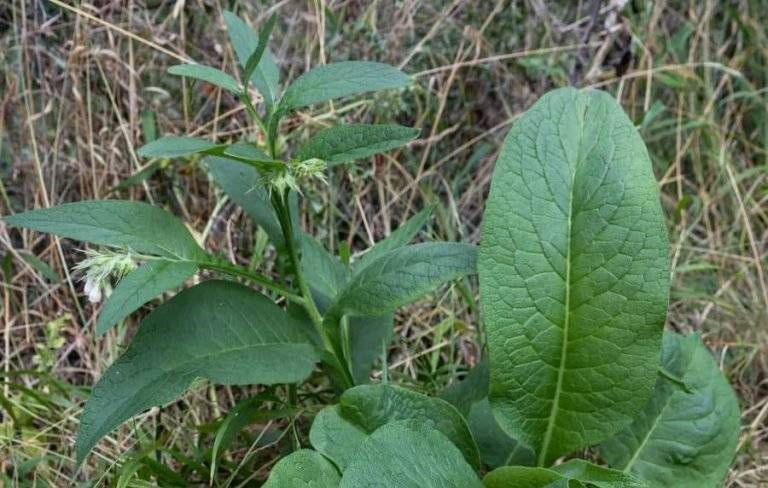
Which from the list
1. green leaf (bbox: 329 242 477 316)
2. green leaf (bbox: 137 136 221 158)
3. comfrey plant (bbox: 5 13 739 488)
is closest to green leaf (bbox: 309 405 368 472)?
comfrey plant (bbox: 5 13 739 488)

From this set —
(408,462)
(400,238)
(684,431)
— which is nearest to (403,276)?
(400,238)

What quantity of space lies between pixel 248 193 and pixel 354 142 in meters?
0.27

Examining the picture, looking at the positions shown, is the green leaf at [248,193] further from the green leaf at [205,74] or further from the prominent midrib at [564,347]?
the prominent midrib at [564,347]

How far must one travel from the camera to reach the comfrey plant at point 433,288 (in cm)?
128

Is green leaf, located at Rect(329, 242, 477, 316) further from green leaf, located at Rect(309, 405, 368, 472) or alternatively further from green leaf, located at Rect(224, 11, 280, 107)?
green leaf, located at Rect(224, 11, 280, 107)

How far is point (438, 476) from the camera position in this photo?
50.3 inches

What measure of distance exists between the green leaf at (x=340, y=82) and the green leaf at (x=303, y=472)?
0.49m

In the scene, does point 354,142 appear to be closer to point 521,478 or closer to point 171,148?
point 171,148

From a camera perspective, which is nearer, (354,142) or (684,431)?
(354,142)

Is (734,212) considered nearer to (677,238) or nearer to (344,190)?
(677,238)

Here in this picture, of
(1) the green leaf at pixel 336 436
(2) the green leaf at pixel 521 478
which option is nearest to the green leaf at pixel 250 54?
(1) the green leaf at pixel 336 436

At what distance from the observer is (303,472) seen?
128 centimetres

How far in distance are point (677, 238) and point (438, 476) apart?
4.16 feet

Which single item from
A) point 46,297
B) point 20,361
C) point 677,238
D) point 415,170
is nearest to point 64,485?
point 20,361
